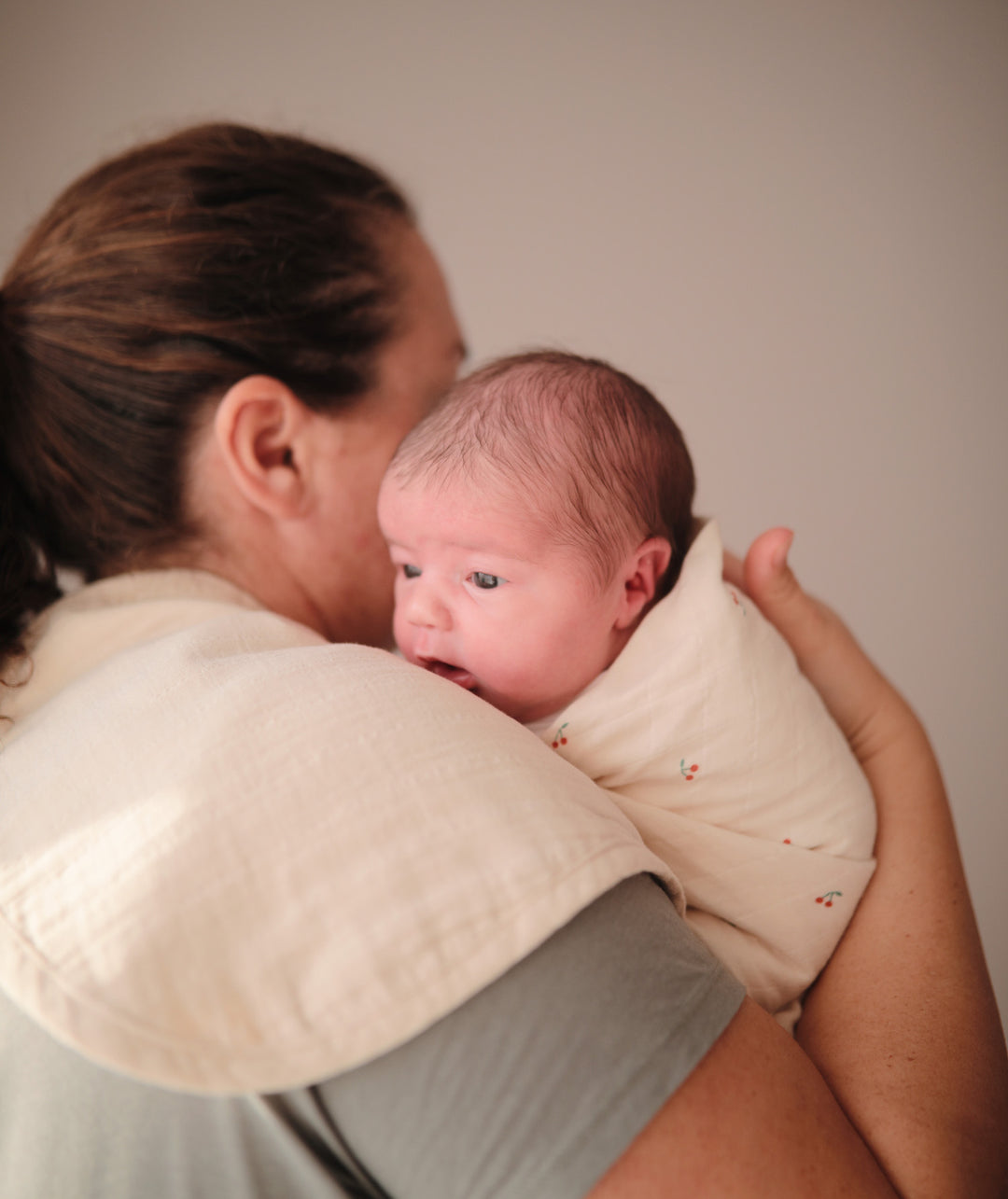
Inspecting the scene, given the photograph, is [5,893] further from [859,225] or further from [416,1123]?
[859,225]

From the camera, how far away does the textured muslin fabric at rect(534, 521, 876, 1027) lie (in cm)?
82

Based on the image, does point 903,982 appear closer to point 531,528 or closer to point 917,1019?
point 917,1019

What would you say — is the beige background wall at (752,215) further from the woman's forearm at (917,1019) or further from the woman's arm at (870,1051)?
the woman's forearm at (917,1019)

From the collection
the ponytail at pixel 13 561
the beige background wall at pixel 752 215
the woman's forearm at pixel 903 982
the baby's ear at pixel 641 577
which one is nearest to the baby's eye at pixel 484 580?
the baby's ear at pixel 641 577

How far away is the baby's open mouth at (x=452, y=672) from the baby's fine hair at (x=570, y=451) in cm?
18

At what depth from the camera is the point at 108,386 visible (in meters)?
1.01

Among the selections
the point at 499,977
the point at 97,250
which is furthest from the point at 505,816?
A: the point at 97,250

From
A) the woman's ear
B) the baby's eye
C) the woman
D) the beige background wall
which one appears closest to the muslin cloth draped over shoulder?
the woman

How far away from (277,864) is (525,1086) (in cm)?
19

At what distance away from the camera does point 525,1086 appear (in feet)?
1.62

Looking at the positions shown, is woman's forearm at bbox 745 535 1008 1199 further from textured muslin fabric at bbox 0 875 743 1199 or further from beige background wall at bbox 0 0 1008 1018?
beige background wall at bbox 0 0 1008 1018

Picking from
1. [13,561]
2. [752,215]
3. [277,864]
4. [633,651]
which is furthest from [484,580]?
[752,215]

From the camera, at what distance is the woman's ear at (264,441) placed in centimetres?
99

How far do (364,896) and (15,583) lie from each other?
2.23 feet
